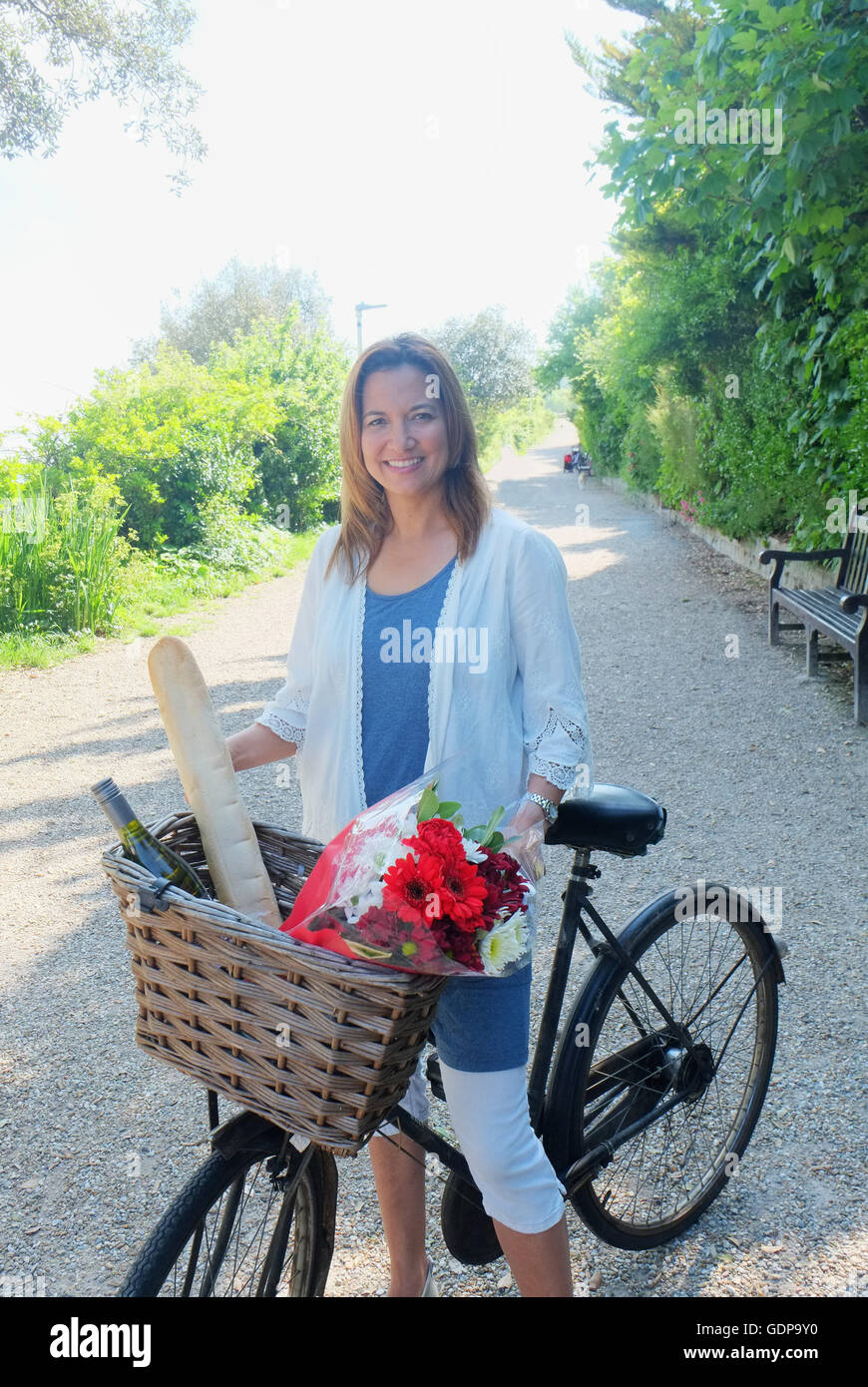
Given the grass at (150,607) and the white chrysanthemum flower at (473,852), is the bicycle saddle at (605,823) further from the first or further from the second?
the grass at (150,607)

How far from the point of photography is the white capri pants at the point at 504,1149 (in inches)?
75.5

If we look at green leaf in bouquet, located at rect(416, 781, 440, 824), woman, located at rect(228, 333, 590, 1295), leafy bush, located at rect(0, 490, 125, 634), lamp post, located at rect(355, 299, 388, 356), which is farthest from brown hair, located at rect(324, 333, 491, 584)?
lamp post, located at rect(355, 299, 388, 356)

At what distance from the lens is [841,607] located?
23.8 feet

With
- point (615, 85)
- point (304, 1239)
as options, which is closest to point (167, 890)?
point (304, 1239)

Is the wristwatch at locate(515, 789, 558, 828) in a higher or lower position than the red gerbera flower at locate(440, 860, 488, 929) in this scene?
lower

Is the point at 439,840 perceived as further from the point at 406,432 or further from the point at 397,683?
the point at 406,432

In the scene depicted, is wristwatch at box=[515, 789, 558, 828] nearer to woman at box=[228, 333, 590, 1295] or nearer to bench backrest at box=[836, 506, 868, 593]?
woman at box=[228, 333, 590, 1295]

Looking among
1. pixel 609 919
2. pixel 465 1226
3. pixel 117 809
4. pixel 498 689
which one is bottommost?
pixel 609 919

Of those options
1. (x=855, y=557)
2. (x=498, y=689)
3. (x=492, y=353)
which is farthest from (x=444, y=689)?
(x=492, y=353)

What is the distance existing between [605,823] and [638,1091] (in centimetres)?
78

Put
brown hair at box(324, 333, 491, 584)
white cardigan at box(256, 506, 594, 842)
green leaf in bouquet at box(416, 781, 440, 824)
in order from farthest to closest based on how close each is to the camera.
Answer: brown hair at box(324, 333, 491, 584) → white cardigan at box(256, 506, 594, 842) → green leaf in bouquet at box(416, 781, 440, 824)

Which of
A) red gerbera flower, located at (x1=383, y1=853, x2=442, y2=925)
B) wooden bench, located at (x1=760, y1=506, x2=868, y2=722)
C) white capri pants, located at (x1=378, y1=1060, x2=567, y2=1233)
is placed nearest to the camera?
red gerbera flower, located at (x1=383, y1=853, x2=442, y2=925)

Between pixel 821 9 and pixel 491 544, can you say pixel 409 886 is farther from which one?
pixel 821 9

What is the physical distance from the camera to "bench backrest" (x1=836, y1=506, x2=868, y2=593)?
28.7 feet
